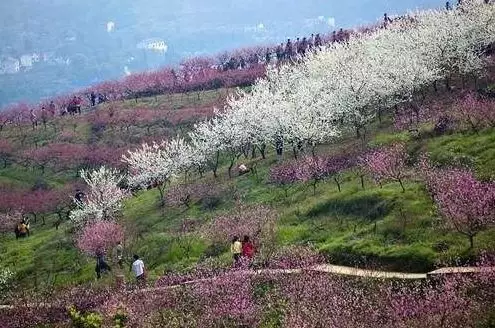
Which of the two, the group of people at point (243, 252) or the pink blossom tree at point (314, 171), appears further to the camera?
the pink blossom tree at point (314, 171)

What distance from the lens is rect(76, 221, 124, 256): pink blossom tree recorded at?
54.3 m

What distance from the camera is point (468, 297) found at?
83.1ft

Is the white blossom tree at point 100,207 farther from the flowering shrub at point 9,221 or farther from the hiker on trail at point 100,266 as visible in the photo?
the flowering shrub at point 9,221

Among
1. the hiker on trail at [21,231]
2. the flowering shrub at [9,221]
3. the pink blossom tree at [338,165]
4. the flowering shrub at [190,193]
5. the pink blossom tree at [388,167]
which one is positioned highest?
the pink blossom tree at [388,167]

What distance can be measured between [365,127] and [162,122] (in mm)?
64064

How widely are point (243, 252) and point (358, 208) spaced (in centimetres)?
1077

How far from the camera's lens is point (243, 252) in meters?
39.5

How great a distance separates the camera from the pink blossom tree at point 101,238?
54312 millimetres

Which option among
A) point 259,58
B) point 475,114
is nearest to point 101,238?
point 475,114

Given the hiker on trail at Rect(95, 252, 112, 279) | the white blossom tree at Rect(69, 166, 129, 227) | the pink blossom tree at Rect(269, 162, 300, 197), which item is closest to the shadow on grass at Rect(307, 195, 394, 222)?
the pink blossom tree at Rect(269, 162, 300, 197)

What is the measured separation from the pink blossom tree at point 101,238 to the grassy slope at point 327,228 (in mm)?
1824

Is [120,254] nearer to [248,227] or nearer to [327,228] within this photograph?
[248,227]

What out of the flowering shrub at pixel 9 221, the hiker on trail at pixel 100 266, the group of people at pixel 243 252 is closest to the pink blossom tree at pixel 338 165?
the group of people at pixel 243 252

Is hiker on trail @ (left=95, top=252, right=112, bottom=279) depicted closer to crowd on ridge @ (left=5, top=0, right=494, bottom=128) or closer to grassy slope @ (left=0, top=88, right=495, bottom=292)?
grassy slope @ (left=0, top=88, right=495, bottom=292)
